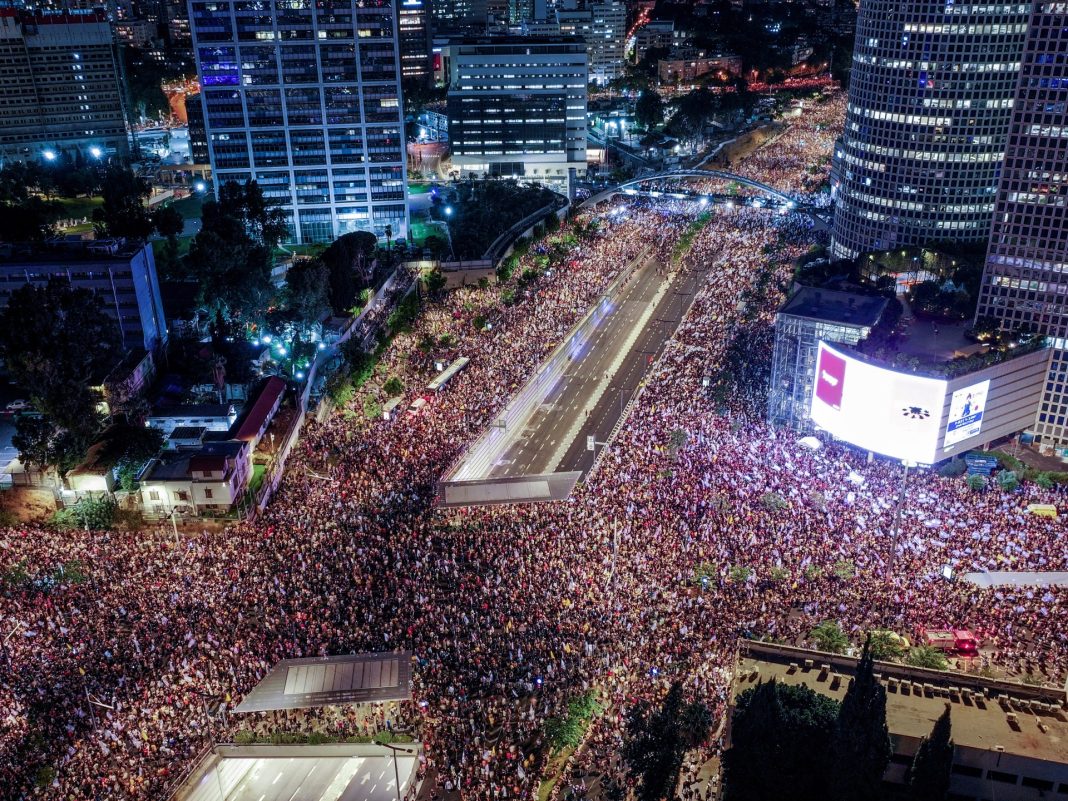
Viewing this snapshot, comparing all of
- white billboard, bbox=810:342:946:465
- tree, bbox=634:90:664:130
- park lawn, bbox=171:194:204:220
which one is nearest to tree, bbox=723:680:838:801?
white billboard, bbox=810:342:946:465

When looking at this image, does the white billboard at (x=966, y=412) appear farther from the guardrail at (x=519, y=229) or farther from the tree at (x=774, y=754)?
the guardrail at (x=519, y=229)

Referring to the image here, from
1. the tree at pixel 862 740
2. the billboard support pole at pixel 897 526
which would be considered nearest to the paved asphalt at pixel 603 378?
the billboard support pole at pixel 897 526

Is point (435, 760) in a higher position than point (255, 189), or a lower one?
lower

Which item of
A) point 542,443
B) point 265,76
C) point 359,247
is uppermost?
point 265,76

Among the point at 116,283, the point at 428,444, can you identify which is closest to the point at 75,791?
the point at 428,444

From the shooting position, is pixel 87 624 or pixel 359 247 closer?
pixel 87 624

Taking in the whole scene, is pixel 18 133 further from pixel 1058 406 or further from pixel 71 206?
pixel 1058 406
